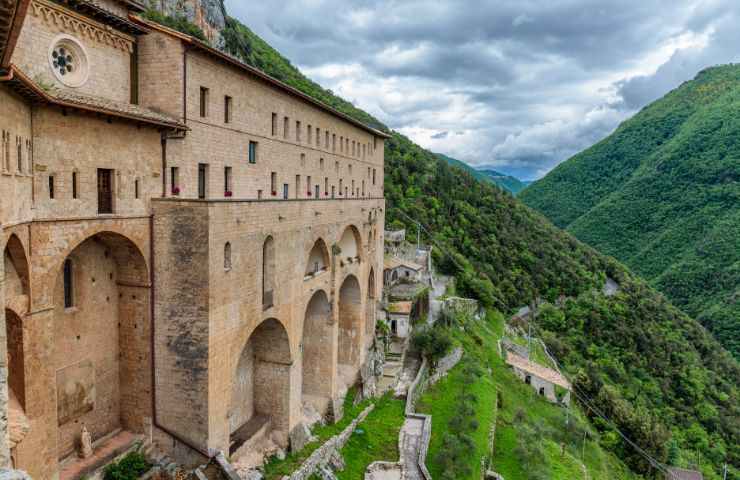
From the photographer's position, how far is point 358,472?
23.7 metres

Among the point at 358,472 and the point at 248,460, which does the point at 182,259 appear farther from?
the point at 358,472

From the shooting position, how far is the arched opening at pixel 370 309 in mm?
34719

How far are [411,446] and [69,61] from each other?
22.7 m

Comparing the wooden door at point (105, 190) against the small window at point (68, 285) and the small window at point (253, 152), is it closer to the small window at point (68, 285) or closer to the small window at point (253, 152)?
the small window at point (68, 285)

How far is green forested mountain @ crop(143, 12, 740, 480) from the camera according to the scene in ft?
179

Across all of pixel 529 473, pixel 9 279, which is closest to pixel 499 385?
pixel 529 473

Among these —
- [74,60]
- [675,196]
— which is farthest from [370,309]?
[675,196]

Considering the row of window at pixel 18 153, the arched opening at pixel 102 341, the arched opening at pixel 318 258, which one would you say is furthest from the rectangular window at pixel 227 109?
the row of window at pixel 18 153

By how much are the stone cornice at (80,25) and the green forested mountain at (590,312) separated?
43.2 m

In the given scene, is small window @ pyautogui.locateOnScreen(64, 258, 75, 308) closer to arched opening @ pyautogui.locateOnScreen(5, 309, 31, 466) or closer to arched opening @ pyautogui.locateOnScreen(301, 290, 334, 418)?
arched opening @ pyautogui.locateOnScreen(5, 309, 31, 466)

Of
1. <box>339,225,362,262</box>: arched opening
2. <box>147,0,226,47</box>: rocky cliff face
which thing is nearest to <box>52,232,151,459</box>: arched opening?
<box>339,225,362,262</box>: arched opening

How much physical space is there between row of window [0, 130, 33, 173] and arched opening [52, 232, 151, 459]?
3442mm

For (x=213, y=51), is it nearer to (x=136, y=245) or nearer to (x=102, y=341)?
(x=136, y=245)

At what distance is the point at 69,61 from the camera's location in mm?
15508
